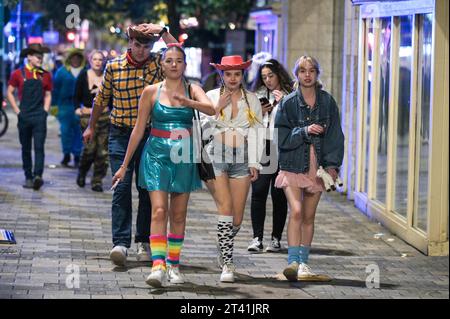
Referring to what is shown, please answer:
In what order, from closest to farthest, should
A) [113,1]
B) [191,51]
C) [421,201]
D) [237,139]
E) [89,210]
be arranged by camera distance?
[237,139] < [421,201] < [89,210] < [191,51] < [113,1]

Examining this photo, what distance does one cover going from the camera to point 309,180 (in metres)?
9.78

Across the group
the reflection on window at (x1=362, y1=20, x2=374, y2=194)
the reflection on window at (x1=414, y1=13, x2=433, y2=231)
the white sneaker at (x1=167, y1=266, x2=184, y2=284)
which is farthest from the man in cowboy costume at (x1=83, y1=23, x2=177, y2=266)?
the reflection on window at (x1=362, y1=20, x2=374, y2=194)

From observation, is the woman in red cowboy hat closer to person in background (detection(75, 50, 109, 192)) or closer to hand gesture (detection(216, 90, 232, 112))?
hand gesture (detection(216, 90, 232, 112))

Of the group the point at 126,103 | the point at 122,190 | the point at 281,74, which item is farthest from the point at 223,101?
the point at 281,74

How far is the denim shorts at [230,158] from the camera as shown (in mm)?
9883

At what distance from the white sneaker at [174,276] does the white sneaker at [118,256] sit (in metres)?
0.69

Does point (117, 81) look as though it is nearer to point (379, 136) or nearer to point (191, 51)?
point (379, 136)

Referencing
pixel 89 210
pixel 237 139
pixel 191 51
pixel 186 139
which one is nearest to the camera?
pixel 186 139

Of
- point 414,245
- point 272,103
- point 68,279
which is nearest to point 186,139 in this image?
point 68,279

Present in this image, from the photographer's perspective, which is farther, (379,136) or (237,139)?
(379,136)

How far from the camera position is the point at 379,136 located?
1455 cm

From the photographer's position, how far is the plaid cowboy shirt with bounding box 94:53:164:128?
10312mm

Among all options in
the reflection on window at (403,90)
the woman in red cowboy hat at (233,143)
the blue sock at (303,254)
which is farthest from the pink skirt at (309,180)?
the reflection on window at (403,90)

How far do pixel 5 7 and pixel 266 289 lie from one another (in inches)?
248
